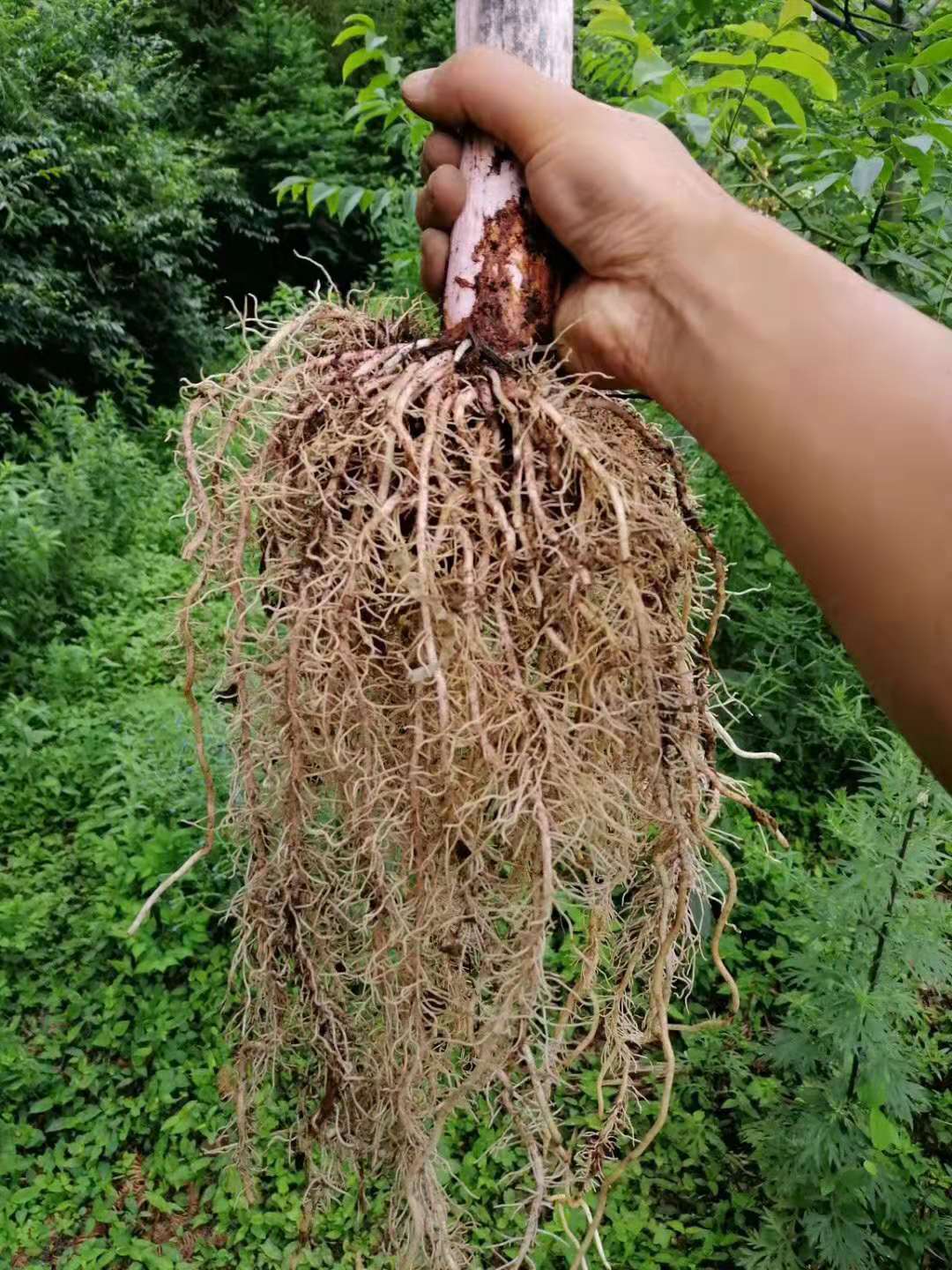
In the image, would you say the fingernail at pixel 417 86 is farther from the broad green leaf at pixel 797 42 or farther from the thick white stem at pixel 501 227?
the broad green leaf at pixel 797 42

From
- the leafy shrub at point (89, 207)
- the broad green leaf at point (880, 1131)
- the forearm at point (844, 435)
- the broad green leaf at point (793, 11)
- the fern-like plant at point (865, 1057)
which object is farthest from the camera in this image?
the leafy shrub at point (89, 207)

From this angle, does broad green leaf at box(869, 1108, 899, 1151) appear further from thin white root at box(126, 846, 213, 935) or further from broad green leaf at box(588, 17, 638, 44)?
broad green leaf at box(588, 17, 638, 44)

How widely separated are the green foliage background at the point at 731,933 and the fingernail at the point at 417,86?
0.44 m

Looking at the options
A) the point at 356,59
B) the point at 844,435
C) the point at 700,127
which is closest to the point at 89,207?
the point at 356,59

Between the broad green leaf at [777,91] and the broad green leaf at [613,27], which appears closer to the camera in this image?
the broad green leaf at [777,91]

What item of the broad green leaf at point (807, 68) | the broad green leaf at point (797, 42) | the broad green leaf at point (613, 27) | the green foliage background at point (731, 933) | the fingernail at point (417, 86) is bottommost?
the green foliage background at point (731, 933)

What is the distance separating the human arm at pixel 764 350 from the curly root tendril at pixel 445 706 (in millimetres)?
112

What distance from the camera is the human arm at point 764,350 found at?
2.09 feet

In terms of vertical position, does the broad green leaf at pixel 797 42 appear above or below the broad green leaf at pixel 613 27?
above

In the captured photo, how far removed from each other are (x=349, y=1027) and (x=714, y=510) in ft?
6.22

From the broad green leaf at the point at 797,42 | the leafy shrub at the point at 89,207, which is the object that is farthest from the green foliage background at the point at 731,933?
the leafy shrub at the point at 89,207

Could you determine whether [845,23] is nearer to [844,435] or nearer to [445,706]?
[844,435]

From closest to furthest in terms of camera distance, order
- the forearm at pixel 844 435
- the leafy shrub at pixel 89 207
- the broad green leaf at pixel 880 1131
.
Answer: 1. the forearm at pixel 844 435
2. the broad green leaf at pixel 880 1131
3. the leafy shrub at pixel 89 207

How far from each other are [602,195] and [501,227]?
0.39 feet
